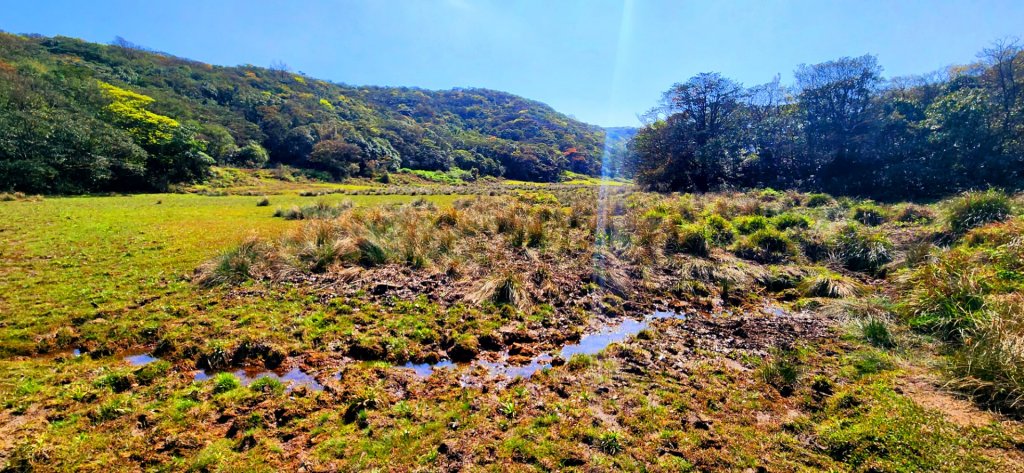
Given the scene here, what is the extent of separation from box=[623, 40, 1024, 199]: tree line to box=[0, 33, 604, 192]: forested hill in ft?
145

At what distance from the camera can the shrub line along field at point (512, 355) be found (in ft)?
11.2

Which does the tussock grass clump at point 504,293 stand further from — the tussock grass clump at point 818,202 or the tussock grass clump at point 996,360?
the tussock grass clump at point 818,202

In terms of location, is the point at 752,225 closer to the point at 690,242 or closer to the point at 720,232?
the point at 720,232

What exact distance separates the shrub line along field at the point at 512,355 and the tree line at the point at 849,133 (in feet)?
50.5

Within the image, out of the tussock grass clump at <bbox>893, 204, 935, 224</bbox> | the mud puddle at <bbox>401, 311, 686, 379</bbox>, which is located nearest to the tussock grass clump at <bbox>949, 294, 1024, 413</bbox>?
the mud puddle at <bbox>401, 311, 686, 379</bbox>

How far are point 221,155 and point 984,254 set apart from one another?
224 feet

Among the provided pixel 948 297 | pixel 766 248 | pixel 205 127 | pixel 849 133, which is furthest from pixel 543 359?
pixel 205 127

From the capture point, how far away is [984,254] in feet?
23.9

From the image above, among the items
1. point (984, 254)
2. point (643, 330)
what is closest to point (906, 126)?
point (984, 254)

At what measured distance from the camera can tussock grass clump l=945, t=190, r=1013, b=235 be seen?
10.1 metres

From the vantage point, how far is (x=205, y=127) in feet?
176

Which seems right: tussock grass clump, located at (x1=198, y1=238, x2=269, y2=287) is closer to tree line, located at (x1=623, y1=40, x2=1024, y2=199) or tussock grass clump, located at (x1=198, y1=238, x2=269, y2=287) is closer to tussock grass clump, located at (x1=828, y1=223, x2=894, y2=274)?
tussock grass clump, located at (x1=828, y1=223, x2=894, y2=274)

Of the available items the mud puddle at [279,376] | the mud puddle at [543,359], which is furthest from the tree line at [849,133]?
the mud puddle at [279,376]

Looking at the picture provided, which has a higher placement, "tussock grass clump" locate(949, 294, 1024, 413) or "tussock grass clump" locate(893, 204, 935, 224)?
"tussock grass clump" locate(893, 204, 935, 224)
